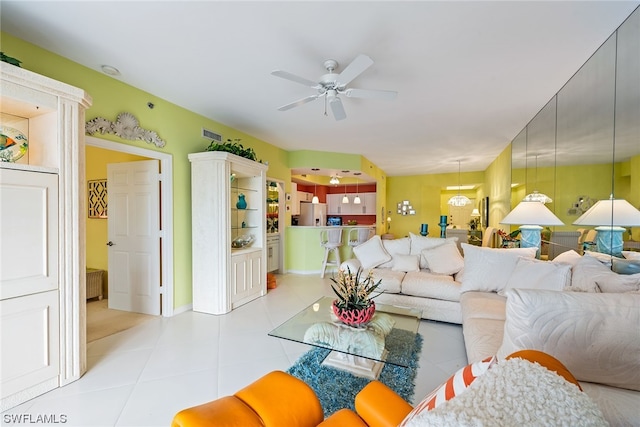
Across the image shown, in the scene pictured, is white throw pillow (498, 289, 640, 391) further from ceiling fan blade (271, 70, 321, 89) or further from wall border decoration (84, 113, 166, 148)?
wall border decoration (84, 113, 166, 148)

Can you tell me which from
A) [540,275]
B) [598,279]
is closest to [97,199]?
[540,275]

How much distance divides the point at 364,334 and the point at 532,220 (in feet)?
8.39

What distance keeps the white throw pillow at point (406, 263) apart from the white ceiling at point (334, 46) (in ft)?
6.86

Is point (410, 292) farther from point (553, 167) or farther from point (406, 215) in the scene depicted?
point (406, 215)

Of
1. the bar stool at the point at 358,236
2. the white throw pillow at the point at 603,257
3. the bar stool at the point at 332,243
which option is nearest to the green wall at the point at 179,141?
the bar stool at the point at 332,243

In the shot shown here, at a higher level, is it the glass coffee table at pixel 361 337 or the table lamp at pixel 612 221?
the table lamp at pixel 612 221

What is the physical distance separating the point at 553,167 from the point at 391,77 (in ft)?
7.73

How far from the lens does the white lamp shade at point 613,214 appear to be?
2.05 meters

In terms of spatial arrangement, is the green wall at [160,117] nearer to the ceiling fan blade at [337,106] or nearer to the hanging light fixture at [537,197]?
the ceiling fan blade at [337,106]

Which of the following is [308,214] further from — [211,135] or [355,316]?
[355,316]

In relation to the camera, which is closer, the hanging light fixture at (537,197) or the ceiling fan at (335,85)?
the ceiling fan at (335,85)

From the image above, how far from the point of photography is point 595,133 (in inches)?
99.0

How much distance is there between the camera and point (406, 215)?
977cm

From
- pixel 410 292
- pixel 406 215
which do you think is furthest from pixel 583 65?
pixel 406 215
